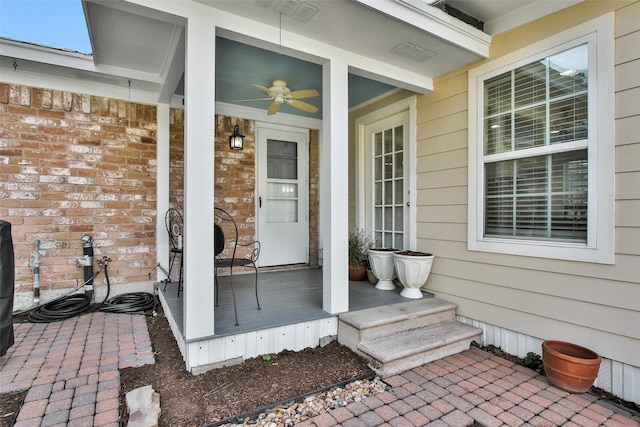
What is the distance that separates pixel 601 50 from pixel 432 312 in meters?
2.46

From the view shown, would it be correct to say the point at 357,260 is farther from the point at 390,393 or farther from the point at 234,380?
the point at 234,380

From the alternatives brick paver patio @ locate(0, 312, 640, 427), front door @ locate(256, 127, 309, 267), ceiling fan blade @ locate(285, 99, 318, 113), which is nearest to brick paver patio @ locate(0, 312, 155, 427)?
brick paver patio @ locate(0, 312, 640, 427)

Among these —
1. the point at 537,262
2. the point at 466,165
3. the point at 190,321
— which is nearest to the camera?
the point at 190,321

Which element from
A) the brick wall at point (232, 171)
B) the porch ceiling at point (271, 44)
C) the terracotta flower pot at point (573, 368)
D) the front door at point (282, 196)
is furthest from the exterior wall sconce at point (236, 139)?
the terracotta flower pot at point (573, 368)

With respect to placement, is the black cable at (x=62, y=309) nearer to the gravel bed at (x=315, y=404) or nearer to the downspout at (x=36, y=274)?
the downspout at (x=36, y=274)

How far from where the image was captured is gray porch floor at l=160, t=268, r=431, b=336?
2619 millimetres

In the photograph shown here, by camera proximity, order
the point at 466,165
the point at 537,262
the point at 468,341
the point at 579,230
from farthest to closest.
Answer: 1. the point at 466,165
2. the point at 468,341
3. the point at 537,262
4. the point at 579,230

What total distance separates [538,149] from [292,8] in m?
2.31

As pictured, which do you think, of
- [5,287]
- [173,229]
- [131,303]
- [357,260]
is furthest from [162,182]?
[357,260]

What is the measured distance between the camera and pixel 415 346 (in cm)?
257

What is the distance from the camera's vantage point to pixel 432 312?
3.05 meters

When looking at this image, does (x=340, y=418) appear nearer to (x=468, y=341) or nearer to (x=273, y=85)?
(x=468, y=341)

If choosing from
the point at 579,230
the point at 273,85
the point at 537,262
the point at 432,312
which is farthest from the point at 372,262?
the point at 273,85

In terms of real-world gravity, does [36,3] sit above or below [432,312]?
above
